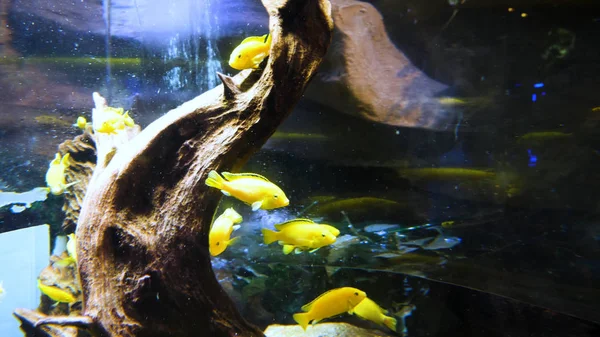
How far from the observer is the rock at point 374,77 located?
16.0 ft

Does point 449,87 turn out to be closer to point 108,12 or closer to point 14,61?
point 108,12

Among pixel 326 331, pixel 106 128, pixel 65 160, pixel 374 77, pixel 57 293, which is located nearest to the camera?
pixel 106 128

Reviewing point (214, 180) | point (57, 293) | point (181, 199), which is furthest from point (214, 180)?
point (57, 293)

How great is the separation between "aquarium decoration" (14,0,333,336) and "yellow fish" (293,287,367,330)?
1.46ft

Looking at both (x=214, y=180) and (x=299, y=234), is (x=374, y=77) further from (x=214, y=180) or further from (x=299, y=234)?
(x=214, y=180)

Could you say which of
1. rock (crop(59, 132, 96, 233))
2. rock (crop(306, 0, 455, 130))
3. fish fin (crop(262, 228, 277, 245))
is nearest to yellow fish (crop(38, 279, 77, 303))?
rock (crop(59, 132, 96, 233))

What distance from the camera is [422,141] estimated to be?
5.04 meters

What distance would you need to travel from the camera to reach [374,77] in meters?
5.00

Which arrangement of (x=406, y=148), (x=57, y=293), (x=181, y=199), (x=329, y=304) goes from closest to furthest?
(x=181, y=199) → (x=329, y=304) → (x=57, y=293) → (x=406, y=148)

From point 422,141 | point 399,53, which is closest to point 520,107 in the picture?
point 422,141

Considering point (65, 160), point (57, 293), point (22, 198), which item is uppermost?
point (65, 160)

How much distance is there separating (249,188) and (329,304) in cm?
126

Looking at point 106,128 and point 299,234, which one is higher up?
point 106,128

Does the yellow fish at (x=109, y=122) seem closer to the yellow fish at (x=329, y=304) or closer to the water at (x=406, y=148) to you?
the water at (x=406, y=148)
